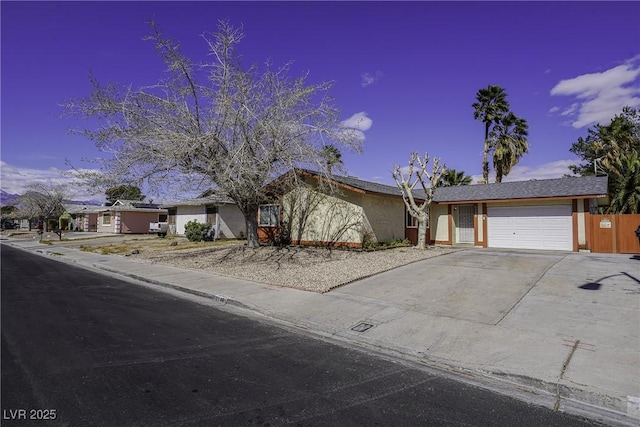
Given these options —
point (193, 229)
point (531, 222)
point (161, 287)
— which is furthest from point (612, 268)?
point (193, 229)

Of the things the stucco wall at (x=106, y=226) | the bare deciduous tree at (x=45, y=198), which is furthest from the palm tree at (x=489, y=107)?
the bare deciduous tree at (x=45, y=198)

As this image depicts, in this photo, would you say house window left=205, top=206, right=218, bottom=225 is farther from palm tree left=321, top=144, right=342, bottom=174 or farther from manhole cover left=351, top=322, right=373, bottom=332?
manhole cover left=351, top=322, right=373, bottom=332

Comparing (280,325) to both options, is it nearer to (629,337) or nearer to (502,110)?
(629,337)

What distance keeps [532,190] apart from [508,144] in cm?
1174

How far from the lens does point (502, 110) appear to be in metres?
31.2

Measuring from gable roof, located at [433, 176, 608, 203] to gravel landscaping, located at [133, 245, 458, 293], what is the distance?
6.53 m

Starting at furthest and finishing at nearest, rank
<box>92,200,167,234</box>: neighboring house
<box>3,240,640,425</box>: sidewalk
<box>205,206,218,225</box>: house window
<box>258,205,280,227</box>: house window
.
A: <box>92,200,167,234</box>: neighboring house
<box>205,206,218,225</box>: house window
<box>258,205,280,227</box>: house window
<box>3,240,640,425</box>: sidewalk

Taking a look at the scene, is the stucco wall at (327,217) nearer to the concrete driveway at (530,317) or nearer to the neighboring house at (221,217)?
the concrete driveway at (530,317)

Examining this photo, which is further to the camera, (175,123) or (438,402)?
(175,123)

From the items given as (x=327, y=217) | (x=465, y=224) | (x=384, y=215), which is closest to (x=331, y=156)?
(x=327, y=217)

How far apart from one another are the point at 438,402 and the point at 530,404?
1.09 meters

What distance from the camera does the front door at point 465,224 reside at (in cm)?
2234

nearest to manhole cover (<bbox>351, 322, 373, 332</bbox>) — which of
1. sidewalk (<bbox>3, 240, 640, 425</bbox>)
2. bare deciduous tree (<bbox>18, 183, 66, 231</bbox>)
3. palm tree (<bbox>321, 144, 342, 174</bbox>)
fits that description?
sidewalk (<bbox>3, 240, 640, 425</bbox>)

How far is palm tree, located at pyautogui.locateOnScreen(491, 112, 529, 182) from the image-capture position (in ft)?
100
